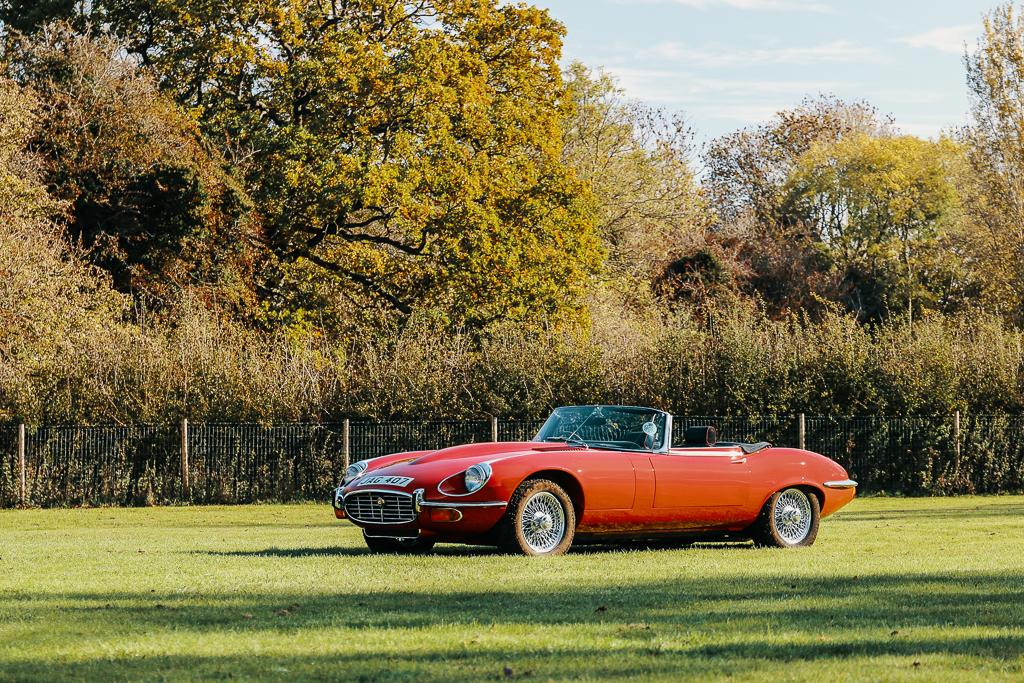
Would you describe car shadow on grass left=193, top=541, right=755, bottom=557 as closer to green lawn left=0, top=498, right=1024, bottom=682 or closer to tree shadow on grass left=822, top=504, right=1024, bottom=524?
green lawn left=0, top=498, right=1024, bottom=682

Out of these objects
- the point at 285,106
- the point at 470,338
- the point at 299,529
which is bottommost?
the point at 299,529

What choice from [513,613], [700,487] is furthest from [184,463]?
[513,613]

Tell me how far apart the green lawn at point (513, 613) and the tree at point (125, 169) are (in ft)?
79.6

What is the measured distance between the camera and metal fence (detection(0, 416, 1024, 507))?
29969 millimetres

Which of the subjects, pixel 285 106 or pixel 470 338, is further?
pixel 285 106

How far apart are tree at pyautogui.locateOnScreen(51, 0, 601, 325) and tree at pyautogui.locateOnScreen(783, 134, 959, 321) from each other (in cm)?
2571

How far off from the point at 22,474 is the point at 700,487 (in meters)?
19.6

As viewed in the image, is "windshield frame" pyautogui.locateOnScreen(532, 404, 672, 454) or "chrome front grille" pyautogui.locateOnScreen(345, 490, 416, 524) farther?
"windshield frame" pyautogui.locateOnScreen(532, 404, 672, 454)

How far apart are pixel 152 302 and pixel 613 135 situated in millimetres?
22234

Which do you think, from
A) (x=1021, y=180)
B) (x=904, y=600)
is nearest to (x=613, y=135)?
(x=1021, y=180)

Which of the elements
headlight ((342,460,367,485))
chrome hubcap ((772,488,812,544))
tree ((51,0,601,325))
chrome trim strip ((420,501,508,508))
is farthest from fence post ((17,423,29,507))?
chrome hubcap ((772,488,812,544))

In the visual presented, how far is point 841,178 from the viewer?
66625mm

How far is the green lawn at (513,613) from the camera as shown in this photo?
708 cm

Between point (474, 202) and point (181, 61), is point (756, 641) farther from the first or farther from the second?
point (181, 61)
